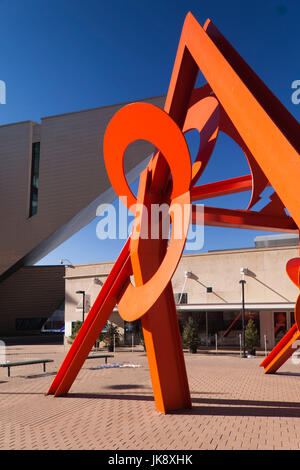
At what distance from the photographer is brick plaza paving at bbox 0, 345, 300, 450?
6.41 m

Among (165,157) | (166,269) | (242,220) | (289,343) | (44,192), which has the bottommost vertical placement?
(289,343)

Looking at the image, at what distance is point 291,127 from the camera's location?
5277 mm

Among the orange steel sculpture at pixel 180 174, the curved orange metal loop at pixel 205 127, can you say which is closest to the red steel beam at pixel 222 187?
the orange steel sculpture at pixel 180 174

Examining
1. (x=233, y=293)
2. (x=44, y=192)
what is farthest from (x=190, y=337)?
(x=44, y=192)

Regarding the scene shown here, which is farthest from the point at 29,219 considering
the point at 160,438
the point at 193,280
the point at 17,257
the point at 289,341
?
the point at 160,438

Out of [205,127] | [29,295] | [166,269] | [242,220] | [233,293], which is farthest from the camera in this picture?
[29,295]

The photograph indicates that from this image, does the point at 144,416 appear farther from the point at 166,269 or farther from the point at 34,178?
the point at 34,178

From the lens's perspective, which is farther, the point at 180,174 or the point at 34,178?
the point at 34,178

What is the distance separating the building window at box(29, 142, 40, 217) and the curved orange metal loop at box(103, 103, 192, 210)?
35.5 metres

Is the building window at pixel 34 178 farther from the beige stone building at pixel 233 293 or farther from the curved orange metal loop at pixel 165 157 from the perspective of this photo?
the curved orange metal loop at pixel 165 157

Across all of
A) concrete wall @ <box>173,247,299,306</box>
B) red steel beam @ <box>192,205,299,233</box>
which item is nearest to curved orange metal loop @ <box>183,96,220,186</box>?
red steel beam @ <box>192,205,299,233</box>

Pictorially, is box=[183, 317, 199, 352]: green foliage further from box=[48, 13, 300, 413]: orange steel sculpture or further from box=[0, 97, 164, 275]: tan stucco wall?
box=[0, 97, 164, 275]: tan stucco wall

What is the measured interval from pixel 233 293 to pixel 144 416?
1725 cm

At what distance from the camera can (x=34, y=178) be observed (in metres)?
42.7
